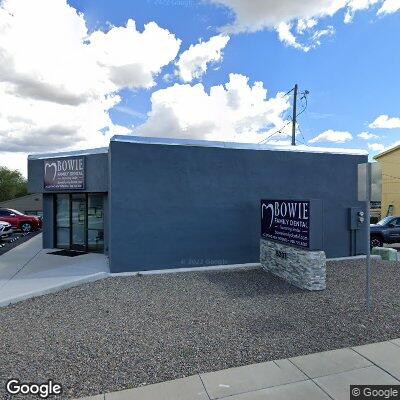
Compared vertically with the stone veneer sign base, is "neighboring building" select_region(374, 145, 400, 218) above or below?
above

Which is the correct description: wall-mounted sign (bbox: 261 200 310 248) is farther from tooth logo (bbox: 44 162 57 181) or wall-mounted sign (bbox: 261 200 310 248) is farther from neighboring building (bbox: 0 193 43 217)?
neighboring building (bbox: 0 193 43 217)

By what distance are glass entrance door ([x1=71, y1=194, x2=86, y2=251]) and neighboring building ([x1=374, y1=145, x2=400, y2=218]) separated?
2978 centimetres

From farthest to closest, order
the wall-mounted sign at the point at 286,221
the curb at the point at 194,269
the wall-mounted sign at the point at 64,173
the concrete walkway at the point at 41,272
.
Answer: the wall-mounted sign at the point at 64,173, the curb at the point at 194,269, the wall-mounted sign at the point at 286,221, the concrete walkway at the point at 41,272

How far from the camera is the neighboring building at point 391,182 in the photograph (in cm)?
3206

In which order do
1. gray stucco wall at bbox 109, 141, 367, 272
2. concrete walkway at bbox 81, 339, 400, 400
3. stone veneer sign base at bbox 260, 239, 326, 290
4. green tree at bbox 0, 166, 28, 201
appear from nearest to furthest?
concrete walkway at bbox 81, 339, 400, 400, stone veneer sign base at bbox 260, 239, 326, 290, gray stucco wall at bbox 109, 141, 367, 272, green tree at bbox 0, 166, 28, 201

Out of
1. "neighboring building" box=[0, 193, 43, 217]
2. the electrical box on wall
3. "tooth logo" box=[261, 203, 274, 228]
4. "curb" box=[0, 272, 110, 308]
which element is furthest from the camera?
"neighboring building" box=[0, 193, 43, 217]

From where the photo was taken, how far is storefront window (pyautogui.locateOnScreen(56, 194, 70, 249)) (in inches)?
513

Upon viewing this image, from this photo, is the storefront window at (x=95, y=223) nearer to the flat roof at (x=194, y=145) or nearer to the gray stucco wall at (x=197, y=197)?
the flat roof at (x=194, y=145)

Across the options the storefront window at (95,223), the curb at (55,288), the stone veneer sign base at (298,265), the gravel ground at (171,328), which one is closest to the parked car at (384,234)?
the gravel ground at (171,328)

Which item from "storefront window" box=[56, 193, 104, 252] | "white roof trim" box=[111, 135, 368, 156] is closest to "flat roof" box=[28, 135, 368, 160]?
"white roof trim" box=[111, 135, 368, 156]

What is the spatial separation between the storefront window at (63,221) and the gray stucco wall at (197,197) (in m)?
4.96

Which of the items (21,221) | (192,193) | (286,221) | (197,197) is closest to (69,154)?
(192,193)

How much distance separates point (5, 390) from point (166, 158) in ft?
22.3

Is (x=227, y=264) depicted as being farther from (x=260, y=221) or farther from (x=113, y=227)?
(x=113, y=227)
